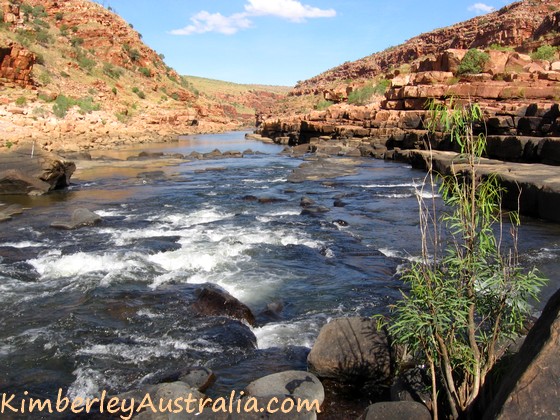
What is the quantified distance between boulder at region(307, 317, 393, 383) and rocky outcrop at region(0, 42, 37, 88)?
3745 cm

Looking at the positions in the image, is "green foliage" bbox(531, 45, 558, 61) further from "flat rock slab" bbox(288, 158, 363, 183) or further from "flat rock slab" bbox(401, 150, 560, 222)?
"flat rock slab" bbox(401, 150, 560, 222)

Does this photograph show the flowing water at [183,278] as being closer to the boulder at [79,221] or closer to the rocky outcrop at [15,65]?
the boulder at [79,221]

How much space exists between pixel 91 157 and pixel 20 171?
1285 centimetres

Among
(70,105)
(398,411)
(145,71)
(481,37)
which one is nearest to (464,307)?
(398,411)

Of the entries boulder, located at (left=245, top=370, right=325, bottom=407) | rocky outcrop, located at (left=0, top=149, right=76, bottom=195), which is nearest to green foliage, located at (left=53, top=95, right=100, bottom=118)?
rocky outcrop, located at (left=0, top=149, right=76, bottom=195)

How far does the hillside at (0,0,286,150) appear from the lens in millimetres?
34406

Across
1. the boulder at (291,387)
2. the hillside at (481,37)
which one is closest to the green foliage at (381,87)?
the hillside at (481,37)

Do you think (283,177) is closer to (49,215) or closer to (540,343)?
(49,215)

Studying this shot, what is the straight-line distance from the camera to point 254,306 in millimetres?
7297

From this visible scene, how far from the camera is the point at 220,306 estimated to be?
22.5ft

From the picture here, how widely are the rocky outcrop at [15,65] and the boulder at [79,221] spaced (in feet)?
91.6

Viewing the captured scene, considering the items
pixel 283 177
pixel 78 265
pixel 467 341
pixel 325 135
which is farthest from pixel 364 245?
pixel 325 135

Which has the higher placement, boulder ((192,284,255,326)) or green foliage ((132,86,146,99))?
green foliage ((132,86,146,99))

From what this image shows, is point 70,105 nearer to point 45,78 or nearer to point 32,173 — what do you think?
point 45,78
